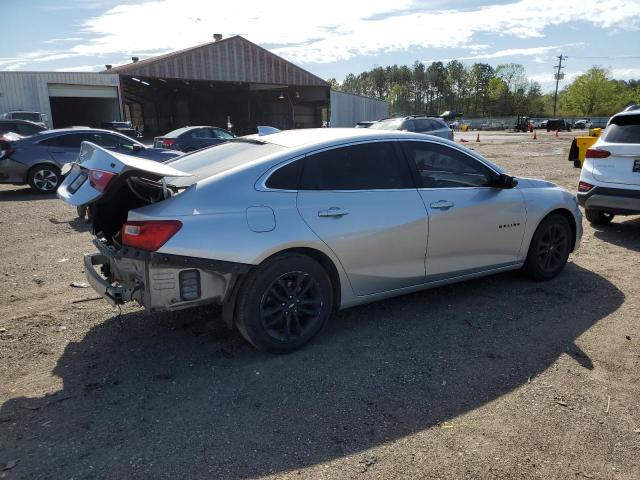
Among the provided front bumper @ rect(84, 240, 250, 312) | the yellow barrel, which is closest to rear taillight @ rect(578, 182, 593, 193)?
the yellow barrel

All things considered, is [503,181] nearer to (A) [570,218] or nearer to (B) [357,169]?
(A) [570,218]

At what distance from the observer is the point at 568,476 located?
2.57 meters

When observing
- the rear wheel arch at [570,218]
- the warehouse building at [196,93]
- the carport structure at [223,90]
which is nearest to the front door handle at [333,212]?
the rear wheel arch at [570,218]

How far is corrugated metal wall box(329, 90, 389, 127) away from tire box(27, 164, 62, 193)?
27.9m

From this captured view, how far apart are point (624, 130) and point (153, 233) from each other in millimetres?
6756

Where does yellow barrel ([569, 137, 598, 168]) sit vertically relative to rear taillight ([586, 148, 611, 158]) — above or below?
below

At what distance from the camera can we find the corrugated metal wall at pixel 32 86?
94.9 feet

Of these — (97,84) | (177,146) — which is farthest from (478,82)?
(177,146)

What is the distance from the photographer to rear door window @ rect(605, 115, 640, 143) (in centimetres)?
694

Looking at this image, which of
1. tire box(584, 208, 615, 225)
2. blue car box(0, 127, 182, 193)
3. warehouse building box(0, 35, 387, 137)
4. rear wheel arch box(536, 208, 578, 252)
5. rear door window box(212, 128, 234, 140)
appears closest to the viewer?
rear wheel arch box(536, 208, 578, 252)

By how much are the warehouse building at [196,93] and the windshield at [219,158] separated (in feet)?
100

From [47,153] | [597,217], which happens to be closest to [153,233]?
[597,217]

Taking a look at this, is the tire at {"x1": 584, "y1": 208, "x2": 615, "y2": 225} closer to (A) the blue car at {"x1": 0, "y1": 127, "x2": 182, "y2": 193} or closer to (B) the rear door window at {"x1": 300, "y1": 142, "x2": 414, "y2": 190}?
(B) the rear door window at {"x1": 300, "y1": 142, "x2": 414, "y2": 190}

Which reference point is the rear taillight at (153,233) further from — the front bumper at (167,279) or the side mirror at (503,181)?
the side mirror at (503,181)
